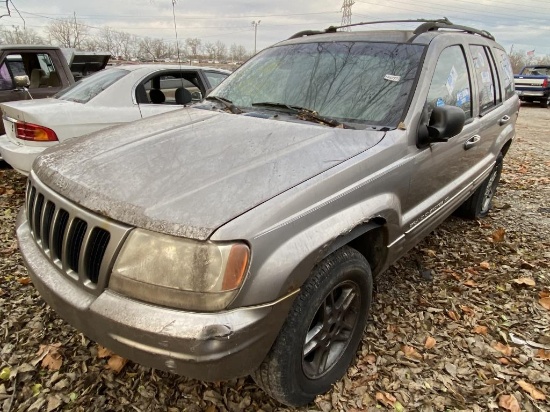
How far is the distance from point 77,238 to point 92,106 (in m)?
3.39

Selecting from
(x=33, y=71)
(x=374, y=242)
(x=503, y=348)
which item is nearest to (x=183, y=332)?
(x=374, y=242)

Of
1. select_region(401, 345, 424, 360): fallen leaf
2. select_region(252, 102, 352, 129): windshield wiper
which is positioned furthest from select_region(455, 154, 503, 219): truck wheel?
select_region(252, 102, 352, 129): windshield wiper

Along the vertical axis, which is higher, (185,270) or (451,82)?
(451,82)

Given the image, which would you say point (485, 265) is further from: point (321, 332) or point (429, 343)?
point (321, 332)

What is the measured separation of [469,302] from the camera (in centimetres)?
305

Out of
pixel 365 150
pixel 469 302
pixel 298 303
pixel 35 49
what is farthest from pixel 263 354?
pixel 35 49

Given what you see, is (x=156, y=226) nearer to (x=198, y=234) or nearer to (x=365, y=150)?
(x=198, y=234)

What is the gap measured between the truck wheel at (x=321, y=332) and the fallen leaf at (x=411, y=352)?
1.35 feet

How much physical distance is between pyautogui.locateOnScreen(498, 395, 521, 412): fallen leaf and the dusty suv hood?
1.61m

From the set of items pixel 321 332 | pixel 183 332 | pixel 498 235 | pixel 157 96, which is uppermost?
pixel 183 332

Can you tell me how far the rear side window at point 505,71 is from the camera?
13.4 ft

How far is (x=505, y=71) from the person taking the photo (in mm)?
4285

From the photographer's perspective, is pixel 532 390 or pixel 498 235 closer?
pixel 532 390

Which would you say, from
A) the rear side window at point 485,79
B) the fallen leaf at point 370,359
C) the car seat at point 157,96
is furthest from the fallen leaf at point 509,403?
the car seat at point 157,96
